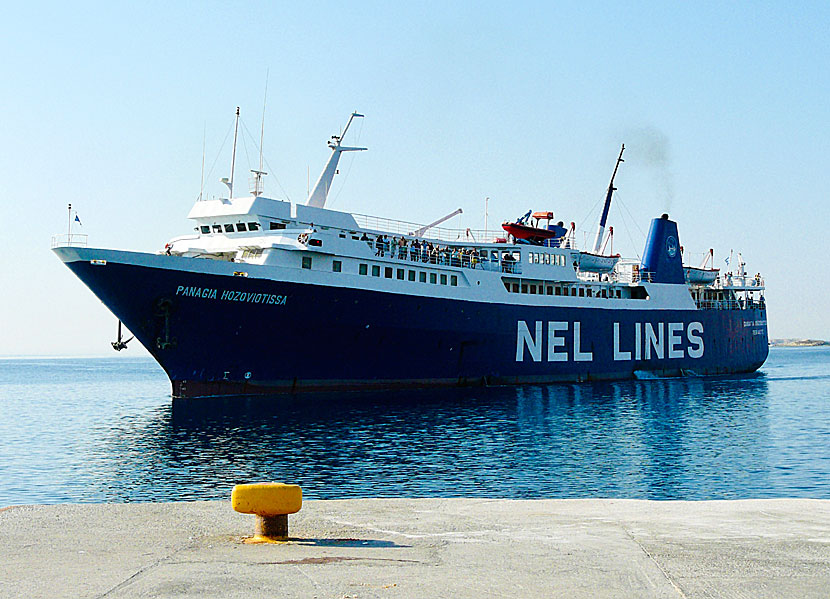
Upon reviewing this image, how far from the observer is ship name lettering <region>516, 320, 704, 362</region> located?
5400 centimetres

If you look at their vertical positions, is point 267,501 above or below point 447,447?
above

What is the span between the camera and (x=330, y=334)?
42.8 m

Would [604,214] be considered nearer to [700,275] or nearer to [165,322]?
[700,275]

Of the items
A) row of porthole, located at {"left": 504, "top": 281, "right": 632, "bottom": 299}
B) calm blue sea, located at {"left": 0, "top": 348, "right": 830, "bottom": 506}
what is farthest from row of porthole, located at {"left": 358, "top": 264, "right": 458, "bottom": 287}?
calm blue sea, located at {"left": 0, "top": 348, "right": 830, "bottom": 506}

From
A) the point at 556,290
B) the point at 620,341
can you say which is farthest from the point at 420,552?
the point at 620,341

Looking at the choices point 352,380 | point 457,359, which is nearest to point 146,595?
point 352,380

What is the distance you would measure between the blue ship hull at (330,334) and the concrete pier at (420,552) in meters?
26.7

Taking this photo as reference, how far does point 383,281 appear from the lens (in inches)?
1767

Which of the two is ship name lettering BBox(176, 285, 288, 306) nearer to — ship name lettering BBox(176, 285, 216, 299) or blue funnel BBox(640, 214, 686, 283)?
ship name lettering BBox(176, 285, 216, 299)

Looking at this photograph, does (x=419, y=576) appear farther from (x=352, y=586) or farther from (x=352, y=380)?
(x=352, y=380)

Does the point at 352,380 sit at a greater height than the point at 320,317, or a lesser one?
lesser

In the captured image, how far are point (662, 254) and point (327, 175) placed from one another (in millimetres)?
28313

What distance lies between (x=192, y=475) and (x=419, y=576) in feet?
51.8

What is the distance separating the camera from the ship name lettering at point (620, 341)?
177 feet
